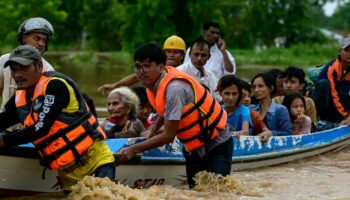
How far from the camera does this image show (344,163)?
27.4 feet

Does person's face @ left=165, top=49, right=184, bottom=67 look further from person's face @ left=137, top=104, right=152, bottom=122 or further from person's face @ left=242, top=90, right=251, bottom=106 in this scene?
person's face @ left=137, top=104, right=152, bottom=122

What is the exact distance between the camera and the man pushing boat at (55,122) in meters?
5.01

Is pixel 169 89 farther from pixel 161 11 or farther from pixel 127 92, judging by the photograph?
pixel 161 11

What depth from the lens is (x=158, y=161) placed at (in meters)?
6.44

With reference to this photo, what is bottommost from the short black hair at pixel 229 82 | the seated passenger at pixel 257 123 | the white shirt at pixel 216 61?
the seated passenger at pixel 257 123

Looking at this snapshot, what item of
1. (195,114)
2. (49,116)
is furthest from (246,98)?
(49,116)

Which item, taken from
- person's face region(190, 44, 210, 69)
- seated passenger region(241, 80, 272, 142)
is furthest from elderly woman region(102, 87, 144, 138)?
person's face region(190, 44, 210, 69)

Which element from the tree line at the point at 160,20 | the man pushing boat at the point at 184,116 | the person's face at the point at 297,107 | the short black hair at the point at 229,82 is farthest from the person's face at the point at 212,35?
the tree line at the point at 160,20

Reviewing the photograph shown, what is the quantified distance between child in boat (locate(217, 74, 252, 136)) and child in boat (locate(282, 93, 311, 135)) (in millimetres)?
941

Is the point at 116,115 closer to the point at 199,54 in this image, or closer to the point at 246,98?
the point at 246,98

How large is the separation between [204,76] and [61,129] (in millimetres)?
3780

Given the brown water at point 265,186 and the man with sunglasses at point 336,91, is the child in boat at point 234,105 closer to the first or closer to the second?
the brown water at point 265,186

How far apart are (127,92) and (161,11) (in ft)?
107

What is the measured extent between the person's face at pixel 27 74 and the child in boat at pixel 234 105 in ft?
8.41
